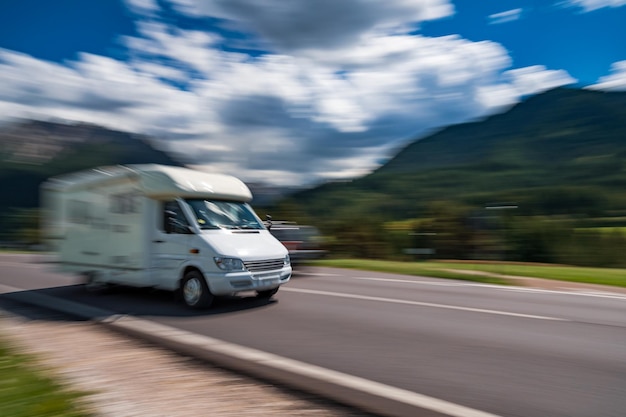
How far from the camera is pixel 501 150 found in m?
177

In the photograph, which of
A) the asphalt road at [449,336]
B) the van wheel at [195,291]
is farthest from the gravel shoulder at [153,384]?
the van wheel at [195,291]

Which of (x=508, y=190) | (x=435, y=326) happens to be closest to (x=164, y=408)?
(x=435, y=326)

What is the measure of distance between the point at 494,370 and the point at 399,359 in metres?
→ 0.97

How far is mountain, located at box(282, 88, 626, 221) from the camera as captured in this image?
92.9 m

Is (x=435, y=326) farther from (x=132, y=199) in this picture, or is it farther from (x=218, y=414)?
(x=132, y=199)

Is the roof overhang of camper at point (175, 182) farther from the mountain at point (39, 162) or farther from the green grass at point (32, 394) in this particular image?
the mountain at point (39, 162)

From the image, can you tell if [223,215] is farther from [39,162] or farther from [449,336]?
[39,162]

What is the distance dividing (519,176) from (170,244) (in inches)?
5509

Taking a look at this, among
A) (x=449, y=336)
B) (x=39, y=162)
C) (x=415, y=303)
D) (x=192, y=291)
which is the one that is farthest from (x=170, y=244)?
(x=39, y=162)

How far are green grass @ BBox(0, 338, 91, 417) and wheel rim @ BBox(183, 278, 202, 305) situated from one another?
3.90 metres

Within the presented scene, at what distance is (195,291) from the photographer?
9.05 meters

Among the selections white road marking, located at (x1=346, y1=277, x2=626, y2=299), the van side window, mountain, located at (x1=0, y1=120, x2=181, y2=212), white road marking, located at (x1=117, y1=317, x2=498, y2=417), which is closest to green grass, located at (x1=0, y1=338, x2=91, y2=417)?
white road marking, located at (x1=117, y1=317, x2=498, y2=417)

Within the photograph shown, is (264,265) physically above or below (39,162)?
below

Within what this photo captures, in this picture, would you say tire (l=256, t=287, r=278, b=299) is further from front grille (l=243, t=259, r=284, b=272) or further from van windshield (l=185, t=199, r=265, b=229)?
van windshield (l=185, t=199, r=265, b=229)
